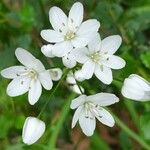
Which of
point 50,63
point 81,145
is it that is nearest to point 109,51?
point 50,63

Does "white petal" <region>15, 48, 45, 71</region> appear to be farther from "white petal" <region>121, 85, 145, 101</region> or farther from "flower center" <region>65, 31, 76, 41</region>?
"white petal" <region>121, 85, 145, 101</region>

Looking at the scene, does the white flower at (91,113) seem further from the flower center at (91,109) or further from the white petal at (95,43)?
the white petal at (95,43)

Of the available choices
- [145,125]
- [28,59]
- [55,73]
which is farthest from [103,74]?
[145,125]

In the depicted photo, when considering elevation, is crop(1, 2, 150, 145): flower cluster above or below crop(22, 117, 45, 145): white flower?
above

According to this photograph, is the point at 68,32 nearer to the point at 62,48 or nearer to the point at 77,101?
the point at 62,48

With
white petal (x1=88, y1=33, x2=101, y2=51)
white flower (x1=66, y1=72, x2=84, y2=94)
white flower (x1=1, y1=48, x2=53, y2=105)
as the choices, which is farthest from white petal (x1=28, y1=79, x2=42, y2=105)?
white petal (x1=88, y1=33, x2=101, y2=51)

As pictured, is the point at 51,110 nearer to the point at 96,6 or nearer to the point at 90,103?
the point at 96,6

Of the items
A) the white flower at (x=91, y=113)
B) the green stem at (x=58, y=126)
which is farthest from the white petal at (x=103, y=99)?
the green stem at (x=58, y=126)

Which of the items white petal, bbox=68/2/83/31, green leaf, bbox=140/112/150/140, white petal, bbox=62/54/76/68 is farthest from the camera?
green leaf, bbox=140/112/150/140
